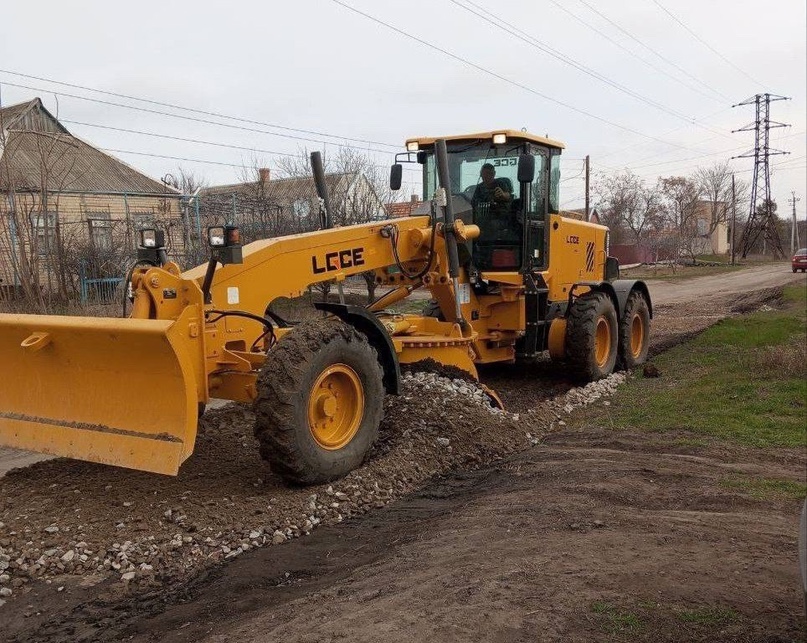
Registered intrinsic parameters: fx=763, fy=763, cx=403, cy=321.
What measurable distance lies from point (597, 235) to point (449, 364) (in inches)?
173

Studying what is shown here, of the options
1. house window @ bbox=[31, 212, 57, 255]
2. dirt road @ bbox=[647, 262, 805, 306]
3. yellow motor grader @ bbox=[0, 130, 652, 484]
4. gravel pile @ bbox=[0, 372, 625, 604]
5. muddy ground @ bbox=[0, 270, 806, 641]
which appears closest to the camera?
muddy ground @ bbox=[0, 270, 806, 641]

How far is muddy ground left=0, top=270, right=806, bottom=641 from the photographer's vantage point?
346 centimetres

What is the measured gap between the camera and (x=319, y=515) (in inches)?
201

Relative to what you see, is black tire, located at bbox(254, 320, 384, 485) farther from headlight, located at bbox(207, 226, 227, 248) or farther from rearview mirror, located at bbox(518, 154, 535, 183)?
rearview mirror, located at bbox(518, 154, 535, 183)

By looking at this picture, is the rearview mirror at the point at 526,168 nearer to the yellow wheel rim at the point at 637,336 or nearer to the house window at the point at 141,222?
the yellow wheel rim at the point at 637,336

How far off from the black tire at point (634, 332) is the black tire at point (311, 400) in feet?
17.9

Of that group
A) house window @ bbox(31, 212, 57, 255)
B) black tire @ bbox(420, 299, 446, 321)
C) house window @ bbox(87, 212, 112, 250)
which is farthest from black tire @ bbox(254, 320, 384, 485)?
house window @ bbox(87, 212, 112, 250)

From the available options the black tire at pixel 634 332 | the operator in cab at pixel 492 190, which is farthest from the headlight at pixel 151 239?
the black tire at pixel 634 332

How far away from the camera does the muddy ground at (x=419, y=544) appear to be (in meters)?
3.46

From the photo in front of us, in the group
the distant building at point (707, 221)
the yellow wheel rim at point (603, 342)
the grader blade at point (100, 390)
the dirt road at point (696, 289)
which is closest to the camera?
the grader blade at point (100, 390)

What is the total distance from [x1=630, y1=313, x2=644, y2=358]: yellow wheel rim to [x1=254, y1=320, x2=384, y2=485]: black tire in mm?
6298

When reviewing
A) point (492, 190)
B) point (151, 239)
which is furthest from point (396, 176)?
point (151, 239)

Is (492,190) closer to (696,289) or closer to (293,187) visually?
(293,187)

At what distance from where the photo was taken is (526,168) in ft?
26.3
